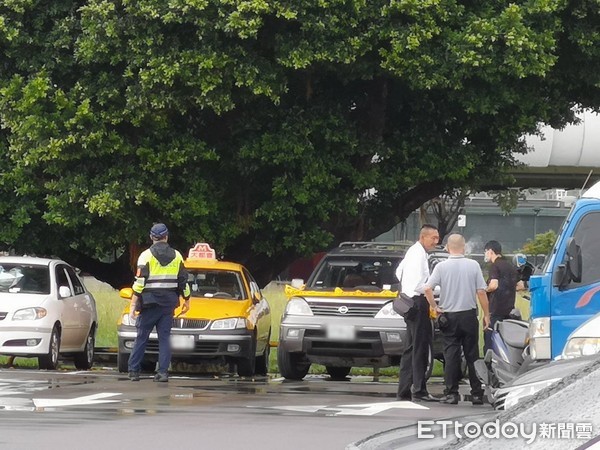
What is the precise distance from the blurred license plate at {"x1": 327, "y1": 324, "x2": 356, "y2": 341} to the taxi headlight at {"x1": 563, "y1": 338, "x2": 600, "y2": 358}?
7354 millimetres

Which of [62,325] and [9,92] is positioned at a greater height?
[9,92]

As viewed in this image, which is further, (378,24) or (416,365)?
(378,24)

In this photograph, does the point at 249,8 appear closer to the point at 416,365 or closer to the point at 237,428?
the point at 416,365

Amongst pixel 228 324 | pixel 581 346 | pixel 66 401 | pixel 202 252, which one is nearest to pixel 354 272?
pixel 228 324

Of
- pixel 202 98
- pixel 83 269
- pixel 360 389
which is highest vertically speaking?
pixel 202 98

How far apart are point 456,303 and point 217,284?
590 cm

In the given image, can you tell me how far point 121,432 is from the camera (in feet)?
34.8

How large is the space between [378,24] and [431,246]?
23.3 feet

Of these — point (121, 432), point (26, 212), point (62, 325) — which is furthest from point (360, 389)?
point (26, 212)

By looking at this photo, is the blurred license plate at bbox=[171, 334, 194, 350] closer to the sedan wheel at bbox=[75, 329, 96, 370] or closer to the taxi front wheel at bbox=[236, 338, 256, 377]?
the taxi front wheel at bbox=[236, 338, 256, 377]

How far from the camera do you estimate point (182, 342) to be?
59.9 ft

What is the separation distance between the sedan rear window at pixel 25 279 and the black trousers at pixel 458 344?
24.8 ft

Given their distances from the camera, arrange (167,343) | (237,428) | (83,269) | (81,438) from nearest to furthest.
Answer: (81,438), (237,428), (167,343), (83,269)

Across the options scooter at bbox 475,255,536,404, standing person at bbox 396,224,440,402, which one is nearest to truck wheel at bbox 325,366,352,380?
standing person at bbox 396,224,440,402
